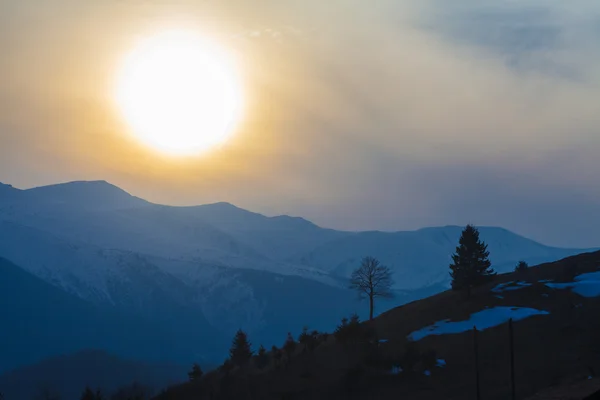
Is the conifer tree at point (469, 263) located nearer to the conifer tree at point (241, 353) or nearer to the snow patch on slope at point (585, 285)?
the snow patch on slope at point (585, 285)

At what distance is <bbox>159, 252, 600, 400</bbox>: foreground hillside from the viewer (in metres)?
45.0

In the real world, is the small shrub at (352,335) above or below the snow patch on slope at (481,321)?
below

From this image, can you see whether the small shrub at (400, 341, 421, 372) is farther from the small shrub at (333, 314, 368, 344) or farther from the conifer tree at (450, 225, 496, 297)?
the conifer tree at (450, 225, 496, 297)

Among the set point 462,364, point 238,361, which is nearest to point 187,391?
point 238,361

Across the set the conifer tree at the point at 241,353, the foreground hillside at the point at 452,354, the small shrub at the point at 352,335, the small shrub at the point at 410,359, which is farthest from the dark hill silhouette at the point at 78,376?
the small shrub at the point at 410,359

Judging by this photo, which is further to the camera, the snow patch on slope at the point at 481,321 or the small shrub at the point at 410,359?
the snow patch on slope at the point at 481,321

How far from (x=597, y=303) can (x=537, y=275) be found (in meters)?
16.8

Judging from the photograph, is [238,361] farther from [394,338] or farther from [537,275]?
[537,275]

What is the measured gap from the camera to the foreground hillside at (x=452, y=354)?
45.0 m

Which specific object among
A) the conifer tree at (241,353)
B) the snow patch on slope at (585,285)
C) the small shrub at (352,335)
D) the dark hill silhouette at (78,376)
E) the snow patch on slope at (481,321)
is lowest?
the dark hill silhouette at (78,376)

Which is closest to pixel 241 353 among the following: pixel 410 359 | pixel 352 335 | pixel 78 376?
pixel 352 335

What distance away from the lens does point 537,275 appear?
76312mm

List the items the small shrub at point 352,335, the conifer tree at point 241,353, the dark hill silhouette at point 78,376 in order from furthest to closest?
the dark hill silhouette at point 78,376, the conifer tree at point 241,353, the small shrub at point 352,335

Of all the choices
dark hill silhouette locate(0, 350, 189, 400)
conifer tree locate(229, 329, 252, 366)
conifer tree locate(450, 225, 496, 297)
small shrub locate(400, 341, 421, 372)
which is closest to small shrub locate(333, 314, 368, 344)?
small shrub locate(400, 341, 421, 372)
